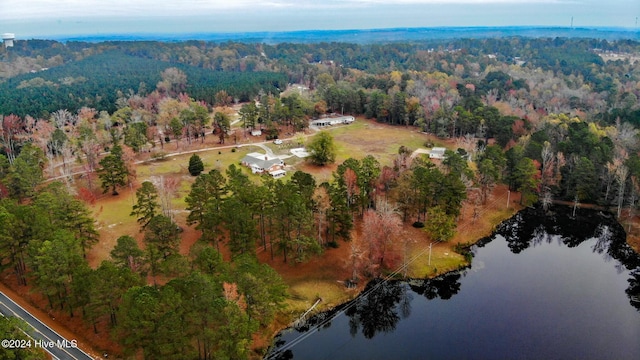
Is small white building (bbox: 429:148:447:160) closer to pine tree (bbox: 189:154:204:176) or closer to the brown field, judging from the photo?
the brown field

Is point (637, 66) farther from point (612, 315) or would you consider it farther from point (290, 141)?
point (612, 315)

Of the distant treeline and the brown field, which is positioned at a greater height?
the distant treeline

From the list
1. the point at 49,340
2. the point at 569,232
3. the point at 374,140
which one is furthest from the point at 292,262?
the point at 374,140

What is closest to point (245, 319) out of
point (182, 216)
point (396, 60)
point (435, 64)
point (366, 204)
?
point (366, 204)

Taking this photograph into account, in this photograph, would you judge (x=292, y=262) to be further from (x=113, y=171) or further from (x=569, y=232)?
(x=569, y=232)

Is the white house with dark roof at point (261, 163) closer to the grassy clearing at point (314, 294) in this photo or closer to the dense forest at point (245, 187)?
the dense forest at point (245, 187)

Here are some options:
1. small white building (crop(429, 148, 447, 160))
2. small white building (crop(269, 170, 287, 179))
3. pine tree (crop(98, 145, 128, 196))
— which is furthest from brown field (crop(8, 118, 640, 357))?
small white building (crop(429, 148, 447, 160))
